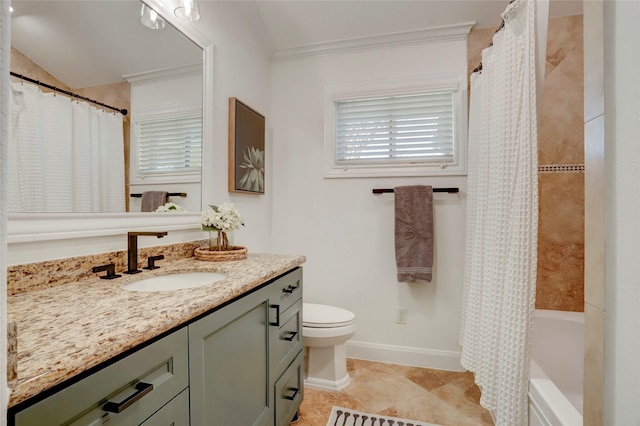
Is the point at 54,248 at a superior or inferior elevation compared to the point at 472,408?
superior

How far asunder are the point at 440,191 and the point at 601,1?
1.60m

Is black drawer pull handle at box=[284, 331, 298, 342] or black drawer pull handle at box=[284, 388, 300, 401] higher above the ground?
black drawer pull handle at box=[284, 331, 298, 342]

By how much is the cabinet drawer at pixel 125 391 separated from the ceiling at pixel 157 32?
101 cm

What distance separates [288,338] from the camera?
5.13ft

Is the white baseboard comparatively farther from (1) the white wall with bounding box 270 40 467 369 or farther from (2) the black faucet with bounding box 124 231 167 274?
(2) the black faucet with bounding box 124 231 167 274

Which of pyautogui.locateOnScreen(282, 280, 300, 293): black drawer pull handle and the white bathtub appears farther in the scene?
the white bathtub

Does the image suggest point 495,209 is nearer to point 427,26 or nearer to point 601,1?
point 601,1

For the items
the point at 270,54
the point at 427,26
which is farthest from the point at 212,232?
the point at 427,26

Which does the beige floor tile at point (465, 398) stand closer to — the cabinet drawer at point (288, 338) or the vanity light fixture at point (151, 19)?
the cabinet drawer at point (288, 338)

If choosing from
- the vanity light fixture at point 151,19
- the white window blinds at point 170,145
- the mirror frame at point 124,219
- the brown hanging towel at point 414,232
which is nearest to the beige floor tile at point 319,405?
the brown hanging towel at point 414,232

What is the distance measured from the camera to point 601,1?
76cm

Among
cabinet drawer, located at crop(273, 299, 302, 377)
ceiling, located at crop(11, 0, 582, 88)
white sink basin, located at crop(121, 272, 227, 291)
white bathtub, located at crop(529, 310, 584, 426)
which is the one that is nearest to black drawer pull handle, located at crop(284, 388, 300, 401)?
cabinet drawer, located at crop(273, 299, 302, 377)

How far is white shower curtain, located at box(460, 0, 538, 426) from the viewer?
53.6 inches

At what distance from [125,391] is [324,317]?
4.88 ft
